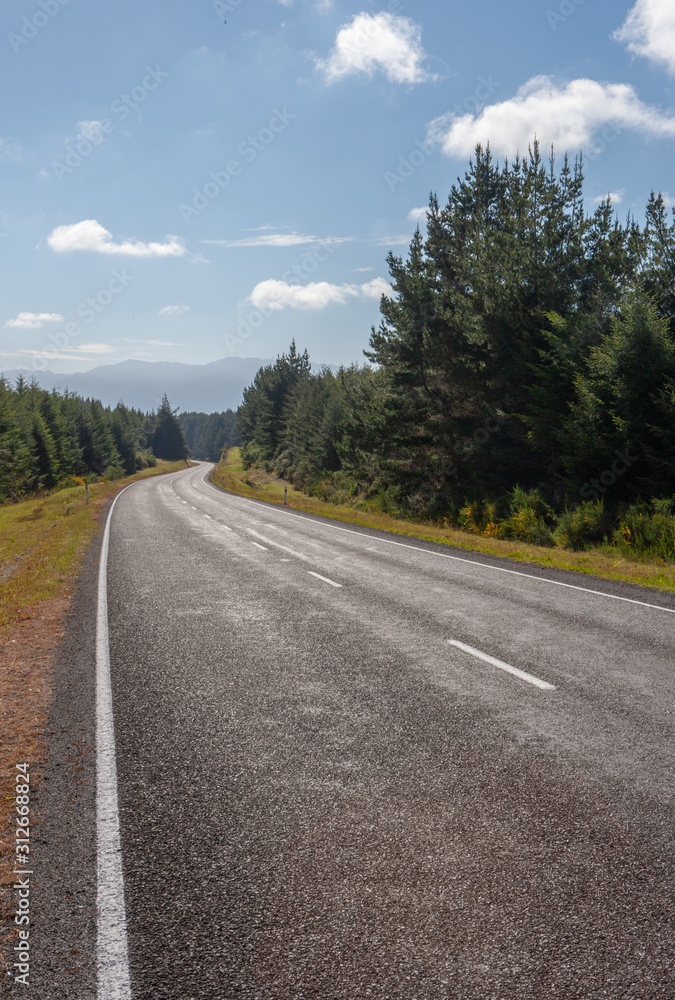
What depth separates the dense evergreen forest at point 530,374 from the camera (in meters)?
15.7

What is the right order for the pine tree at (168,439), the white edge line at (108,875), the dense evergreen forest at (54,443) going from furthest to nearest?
the pine tree at (168,439) < the dense evergreen forest at (54,443) < the white edge line at (108,875)

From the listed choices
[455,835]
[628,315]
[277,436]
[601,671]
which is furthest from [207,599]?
[277,436]

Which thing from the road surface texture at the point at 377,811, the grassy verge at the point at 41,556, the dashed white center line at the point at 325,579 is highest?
the dashed white center line at the point at 325,579

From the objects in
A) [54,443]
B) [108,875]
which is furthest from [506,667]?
[54,443]

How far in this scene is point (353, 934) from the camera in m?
2.74

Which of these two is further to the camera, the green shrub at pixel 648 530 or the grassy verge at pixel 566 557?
the green shrub at pixel 648 530

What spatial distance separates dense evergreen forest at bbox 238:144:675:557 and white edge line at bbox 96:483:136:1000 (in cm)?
1329

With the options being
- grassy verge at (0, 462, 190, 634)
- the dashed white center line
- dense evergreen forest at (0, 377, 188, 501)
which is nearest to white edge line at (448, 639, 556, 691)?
the dashed white center line

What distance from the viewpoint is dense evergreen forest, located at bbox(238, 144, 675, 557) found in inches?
619

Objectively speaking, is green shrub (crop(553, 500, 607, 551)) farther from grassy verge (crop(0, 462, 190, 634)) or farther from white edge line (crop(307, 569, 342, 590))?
grassy verge (crop(0, 462, 190, 634))

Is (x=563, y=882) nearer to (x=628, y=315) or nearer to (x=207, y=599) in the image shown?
(x=207, y=599)

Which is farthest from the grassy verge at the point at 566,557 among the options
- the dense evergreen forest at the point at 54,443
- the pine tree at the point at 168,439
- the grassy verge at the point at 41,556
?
the pine tree at the point at 168,439

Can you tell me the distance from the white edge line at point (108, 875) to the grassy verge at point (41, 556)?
4.34 m

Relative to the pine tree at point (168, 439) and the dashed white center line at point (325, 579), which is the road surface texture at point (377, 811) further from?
the pine tree at point (168, 439)
